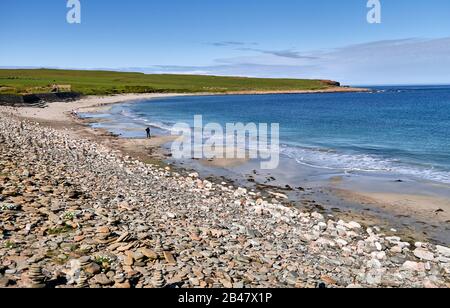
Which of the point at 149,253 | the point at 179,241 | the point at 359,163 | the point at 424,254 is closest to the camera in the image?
the point at 149,253

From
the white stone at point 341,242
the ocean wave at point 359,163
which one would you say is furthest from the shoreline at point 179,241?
the ocean wave at point 359,163

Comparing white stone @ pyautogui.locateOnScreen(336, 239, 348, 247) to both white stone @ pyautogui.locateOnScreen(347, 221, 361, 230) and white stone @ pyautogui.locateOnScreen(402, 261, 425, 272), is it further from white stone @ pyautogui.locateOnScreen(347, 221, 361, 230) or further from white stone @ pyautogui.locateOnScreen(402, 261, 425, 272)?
white stone @ pyautogui.locateOnScreen(347, 221, 361, 230)

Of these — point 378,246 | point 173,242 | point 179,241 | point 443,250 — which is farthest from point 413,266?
point 173,242

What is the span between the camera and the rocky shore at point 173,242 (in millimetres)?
8031

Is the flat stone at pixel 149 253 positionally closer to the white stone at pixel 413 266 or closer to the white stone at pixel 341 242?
the white stone at pixel 341 242

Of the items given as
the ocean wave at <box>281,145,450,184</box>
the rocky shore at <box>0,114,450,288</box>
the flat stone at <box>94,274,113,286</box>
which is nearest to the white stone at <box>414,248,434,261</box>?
the rocky shore at <box>0,114,450,288</box>

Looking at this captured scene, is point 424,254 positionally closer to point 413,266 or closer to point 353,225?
point 413,266

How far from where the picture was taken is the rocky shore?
26.3ft

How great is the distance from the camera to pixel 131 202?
46.9 feet

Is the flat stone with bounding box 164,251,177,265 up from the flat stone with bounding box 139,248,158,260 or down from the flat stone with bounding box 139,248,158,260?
down

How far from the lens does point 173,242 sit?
10.2m

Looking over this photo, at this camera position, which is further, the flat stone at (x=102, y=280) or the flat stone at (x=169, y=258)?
the flat stone at (x=169, y=258)
